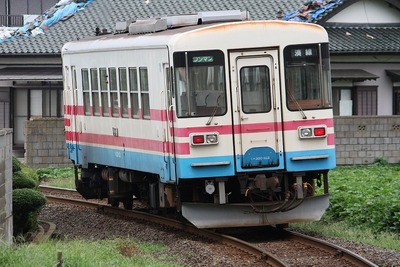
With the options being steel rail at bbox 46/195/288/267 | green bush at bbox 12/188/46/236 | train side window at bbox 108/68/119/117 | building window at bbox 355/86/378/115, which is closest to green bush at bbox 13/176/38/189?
green bush at bbox 12/188/46/236

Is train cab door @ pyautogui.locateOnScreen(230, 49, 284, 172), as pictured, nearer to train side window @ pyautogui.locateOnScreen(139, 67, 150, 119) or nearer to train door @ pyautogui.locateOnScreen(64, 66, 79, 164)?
train side window @ pyautogui.locateOnScreen(139, 67, 150, 119)

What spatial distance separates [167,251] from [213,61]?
258 centimetres

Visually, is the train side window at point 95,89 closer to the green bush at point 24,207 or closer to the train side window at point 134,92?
the train side window at point 134,92

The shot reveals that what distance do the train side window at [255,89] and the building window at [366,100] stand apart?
18.2 meters

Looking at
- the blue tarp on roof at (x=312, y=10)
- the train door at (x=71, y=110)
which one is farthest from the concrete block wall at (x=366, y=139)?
the train door at (x=71, y=110)

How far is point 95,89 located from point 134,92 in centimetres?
192

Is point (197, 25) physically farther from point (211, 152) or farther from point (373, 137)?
point (373, 137)

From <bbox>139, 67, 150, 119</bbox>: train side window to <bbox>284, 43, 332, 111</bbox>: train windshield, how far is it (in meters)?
2.21

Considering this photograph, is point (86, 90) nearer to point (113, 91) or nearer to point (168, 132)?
point (113, 91)

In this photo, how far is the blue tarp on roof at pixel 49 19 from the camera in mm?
33281

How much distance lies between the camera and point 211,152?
48.3 feet

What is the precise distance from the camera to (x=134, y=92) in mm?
16609

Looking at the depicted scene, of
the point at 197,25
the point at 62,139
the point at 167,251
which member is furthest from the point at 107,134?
the point at 62,139

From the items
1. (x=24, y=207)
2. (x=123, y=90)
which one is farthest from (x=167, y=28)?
(x=24, y=207)
